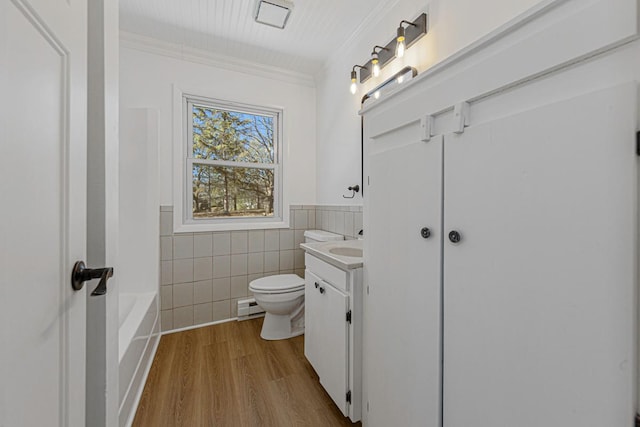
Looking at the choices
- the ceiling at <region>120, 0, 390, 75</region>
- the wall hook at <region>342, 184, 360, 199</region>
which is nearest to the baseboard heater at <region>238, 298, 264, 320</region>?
the wall hook at <region>342, 184, 360, 199</region>

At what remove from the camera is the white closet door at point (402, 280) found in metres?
0.87

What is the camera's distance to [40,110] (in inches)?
20.2

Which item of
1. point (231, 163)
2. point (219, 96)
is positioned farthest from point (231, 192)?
point (219, 96)

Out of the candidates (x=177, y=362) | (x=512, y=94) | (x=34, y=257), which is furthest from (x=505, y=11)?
(x=177, y=362)

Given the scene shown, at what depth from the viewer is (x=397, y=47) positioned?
1680 millimetres

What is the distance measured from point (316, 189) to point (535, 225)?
2357 mm

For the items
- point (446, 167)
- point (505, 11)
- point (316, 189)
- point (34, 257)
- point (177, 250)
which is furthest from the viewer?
point (316, 189)

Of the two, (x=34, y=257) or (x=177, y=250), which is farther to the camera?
(x=177, y=250)

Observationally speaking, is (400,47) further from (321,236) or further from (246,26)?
(321,236)

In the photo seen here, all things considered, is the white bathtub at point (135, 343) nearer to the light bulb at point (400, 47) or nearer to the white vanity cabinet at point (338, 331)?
A: the white vanity cabinet at point (338, 331)

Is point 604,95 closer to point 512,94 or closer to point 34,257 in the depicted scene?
point 512,94

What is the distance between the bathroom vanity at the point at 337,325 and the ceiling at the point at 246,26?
5.58ft

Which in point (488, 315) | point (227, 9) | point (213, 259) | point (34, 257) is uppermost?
point (227, 9)

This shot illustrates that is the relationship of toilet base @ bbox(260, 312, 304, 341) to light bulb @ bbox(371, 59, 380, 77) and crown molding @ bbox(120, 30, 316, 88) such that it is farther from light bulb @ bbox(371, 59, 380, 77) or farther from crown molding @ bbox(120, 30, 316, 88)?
crown molding @ bbox(120, 30, 316, 88)
